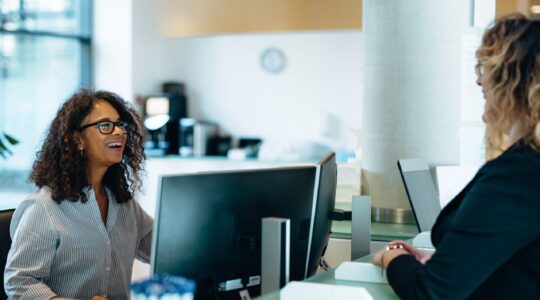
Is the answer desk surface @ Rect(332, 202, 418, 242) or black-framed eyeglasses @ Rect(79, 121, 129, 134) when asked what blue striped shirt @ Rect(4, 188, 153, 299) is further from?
desk surface @ Rect(332, 202, 418, 242)

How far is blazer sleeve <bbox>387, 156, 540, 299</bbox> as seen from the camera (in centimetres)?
162

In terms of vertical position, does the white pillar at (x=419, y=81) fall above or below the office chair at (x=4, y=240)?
above


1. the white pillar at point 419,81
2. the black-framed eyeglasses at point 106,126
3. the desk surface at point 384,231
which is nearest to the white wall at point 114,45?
the white pillar at point 419,81

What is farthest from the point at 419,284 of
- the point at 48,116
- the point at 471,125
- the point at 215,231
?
the point at 48,116

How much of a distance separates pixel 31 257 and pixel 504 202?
59.8 inches

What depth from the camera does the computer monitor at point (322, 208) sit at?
2250mm

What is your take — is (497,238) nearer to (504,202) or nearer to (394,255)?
(504,202)

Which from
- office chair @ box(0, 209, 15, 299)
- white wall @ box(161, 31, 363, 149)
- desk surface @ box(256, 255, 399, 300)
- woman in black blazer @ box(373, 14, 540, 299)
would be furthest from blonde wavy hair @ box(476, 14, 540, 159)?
white wall @ box(161, 31, 363, 149)

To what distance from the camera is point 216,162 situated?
7477 millimetres

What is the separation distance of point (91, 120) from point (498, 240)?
155 centimetres

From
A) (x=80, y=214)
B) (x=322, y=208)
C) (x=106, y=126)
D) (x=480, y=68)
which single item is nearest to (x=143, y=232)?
(x=80, y=214)

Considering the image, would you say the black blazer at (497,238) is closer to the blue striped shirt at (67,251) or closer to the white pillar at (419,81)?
the blue striped shirt at (67,251)

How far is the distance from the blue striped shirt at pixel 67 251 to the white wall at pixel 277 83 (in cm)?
495

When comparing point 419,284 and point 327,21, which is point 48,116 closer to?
point 327,21
